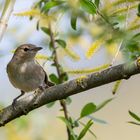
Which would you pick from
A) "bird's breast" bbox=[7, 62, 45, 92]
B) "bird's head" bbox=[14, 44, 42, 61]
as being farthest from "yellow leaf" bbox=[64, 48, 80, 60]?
"bird's head" bbox=[14, 44, 42, 61]

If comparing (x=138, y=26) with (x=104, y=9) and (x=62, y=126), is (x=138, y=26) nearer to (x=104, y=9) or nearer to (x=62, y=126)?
(x=104, y=9)

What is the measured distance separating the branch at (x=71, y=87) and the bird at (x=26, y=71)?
0.97 meters

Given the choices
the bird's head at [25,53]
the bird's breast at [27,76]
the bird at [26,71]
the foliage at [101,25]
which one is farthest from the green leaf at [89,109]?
the bird's head at [25,53]

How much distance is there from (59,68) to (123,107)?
18.7ft

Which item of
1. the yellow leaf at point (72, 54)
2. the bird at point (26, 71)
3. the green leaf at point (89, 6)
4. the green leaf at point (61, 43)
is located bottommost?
the bird at point (26, 71)

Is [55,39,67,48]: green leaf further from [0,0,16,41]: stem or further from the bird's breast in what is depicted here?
the bird's breast

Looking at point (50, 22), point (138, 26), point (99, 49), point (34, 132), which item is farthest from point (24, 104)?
point (138, 26)

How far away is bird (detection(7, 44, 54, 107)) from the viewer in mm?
2971

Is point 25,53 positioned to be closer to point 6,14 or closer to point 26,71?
point 26,71

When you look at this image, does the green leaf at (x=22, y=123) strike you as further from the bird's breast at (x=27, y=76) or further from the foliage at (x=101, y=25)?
the bird's breast at (x=27, y=76)

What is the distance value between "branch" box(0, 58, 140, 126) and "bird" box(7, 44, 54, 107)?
3.18 feet

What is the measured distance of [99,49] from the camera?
1.23 m

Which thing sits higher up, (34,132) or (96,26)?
(96,26)

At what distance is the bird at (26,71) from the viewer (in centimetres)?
297
